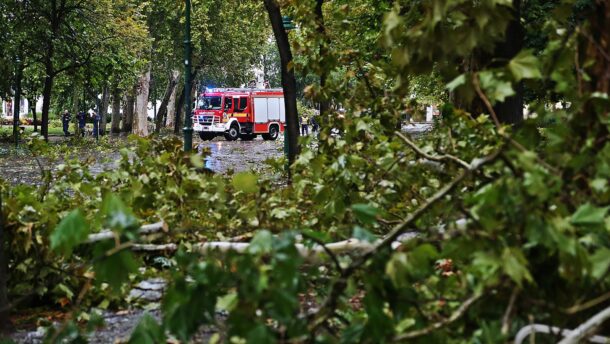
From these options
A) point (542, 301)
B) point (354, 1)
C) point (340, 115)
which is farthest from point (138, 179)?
point (354, 1)

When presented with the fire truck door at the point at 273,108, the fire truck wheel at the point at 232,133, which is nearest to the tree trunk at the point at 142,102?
the fire truck wheel at the point at 232,133

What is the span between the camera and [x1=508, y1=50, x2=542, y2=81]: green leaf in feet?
9.34

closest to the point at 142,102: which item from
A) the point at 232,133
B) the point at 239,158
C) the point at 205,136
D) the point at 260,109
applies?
the point at 205,136

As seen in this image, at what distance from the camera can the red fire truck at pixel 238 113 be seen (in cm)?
4859

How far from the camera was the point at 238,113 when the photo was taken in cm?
4925

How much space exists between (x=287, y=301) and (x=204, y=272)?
30 cm

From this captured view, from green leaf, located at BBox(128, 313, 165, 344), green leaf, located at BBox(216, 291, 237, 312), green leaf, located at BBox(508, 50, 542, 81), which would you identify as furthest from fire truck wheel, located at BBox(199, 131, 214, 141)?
green leaf, located at BBox(216, 291, 237, 312)

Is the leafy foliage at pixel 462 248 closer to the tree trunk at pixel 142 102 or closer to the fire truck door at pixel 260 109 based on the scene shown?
the tree trunk at pixel 142 102

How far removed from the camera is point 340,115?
6.36 m

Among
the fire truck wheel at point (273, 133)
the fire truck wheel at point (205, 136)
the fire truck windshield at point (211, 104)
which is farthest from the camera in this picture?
the fire truck wheel at point (273, 133)

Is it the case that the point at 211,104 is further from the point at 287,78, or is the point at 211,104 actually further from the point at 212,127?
the point at 287,78

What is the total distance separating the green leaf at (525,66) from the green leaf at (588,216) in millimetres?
490

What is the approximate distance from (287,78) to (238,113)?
Answer: 35034mm

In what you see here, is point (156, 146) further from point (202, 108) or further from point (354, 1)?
point (202, 108)
